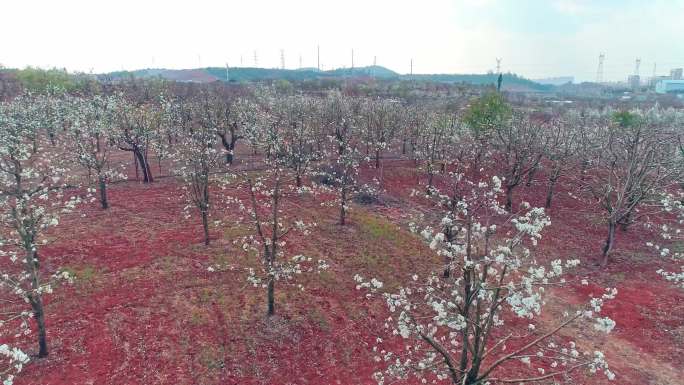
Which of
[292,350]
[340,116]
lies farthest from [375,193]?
[292,350]

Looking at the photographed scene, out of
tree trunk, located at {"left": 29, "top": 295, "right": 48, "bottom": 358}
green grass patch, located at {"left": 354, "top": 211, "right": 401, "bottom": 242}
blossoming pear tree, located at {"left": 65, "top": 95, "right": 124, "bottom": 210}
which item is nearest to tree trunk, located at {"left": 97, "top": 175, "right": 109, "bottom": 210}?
blossoming pear tree, located at {"left": 65, "top": 95, "right": 124, "bottom": 210}

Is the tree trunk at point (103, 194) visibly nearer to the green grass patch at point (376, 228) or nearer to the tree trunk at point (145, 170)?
the tree trunk at point (145, 170)

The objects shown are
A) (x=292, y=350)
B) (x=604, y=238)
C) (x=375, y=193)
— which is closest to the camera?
(x=292, y=350)

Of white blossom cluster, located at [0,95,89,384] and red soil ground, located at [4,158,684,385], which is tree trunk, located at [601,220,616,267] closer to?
red soil ground, located at [4,158,684,385]

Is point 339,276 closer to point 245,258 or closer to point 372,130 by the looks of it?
point 245,258

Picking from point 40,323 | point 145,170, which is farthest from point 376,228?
point 145,170

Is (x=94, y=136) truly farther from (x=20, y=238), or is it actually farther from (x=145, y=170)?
(x=20, y=238)

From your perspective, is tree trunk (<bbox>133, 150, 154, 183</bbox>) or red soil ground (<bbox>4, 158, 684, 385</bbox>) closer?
red soil ground (<bbox>4, 158, 684, 385</bbox>)

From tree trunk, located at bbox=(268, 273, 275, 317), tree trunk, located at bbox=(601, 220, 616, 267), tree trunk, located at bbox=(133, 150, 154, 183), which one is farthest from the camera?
tree trunk, located at bbox=(133, 150, 154, 183)
